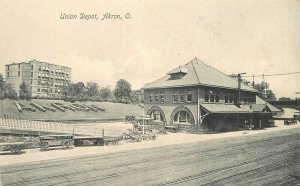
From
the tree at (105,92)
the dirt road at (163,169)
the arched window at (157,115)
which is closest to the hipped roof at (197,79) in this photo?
the arched window at (157,115)

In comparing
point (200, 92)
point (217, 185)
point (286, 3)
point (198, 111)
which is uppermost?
point (286, 3)

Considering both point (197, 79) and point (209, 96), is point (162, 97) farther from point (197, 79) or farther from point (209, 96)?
point (209, 96)

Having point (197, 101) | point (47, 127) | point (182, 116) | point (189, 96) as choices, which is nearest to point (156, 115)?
point (182, 116)

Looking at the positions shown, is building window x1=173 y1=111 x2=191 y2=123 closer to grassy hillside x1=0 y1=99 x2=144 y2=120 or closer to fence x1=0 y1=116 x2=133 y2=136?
fence x1=0 y1=116 x2=133 y2=136

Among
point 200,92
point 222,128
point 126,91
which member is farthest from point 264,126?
point 126,91

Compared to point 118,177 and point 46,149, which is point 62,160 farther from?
point 118,177

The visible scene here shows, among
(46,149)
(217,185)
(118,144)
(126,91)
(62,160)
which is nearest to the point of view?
(217,185)

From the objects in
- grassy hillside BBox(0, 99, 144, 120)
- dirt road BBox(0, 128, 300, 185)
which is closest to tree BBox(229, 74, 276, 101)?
grassy hillside BBox(0, 99, 144, 120)
